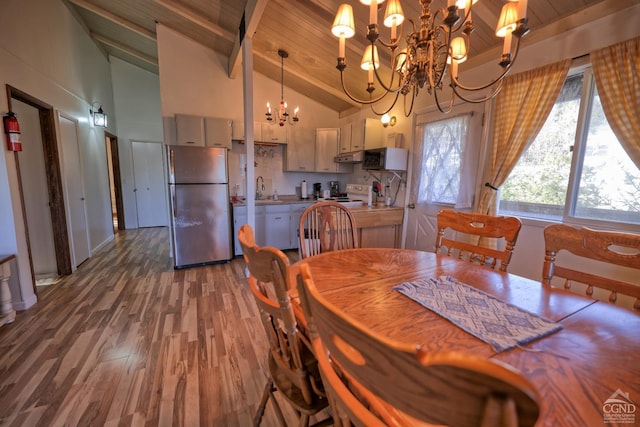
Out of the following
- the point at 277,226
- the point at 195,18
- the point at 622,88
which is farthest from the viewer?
the point at 277,226

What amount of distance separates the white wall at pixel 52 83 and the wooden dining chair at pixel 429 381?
3233mm

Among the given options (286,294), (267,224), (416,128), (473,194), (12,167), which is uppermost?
(416,128)

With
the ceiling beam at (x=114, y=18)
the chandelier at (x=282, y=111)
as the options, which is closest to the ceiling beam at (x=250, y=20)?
the chandelier at (x=282, y=111)

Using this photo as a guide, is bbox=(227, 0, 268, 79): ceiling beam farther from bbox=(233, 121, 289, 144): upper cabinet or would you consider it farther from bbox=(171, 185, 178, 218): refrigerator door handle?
bbox=(171, 185, 178, 218): refrigerator door handle

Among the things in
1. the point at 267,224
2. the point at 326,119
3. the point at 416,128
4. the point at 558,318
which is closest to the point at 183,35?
the point at 326,119

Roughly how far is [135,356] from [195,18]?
3621 millimetres

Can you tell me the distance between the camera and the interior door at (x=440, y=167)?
2547 mm

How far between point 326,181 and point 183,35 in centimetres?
307

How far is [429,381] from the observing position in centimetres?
32

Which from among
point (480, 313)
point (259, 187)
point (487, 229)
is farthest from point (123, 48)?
point (480, 313)

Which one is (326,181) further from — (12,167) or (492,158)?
(12,167)

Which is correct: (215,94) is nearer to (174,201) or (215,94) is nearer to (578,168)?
(174,201)

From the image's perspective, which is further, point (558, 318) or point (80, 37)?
point (80, 37)

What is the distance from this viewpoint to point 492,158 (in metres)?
2.36
